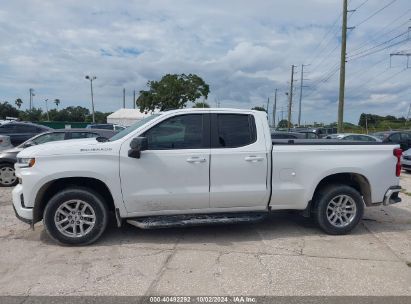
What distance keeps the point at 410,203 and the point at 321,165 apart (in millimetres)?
3883

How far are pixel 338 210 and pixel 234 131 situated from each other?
2.02m

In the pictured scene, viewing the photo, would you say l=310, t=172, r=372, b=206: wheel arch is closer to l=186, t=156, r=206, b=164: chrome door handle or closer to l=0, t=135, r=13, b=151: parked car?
l=186, t=156, r=206, b=164: chrome door handle

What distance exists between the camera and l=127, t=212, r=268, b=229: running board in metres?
5.52

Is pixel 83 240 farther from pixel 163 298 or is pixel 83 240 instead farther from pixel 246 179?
pixel 246 179

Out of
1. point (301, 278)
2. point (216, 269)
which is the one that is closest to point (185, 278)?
point (216, 269)

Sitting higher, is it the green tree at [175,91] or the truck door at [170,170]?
the green tree at [175,91]

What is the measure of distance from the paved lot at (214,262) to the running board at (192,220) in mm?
301

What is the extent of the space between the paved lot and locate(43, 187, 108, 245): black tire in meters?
0.15

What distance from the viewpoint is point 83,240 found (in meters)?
5.49

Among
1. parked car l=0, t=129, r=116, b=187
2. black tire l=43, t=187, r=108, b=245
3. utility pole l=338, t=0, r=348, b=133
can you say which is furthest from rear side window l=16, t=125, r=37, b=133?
utility pole l=338, t=0, r=348, b=133

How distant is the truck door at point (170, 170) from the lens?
18.1ft

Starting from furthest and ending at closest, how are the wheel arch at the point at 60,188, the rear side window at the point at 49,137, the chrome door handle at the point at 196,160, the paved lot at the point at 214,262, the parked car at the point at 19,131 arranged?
the parked car at the point at 19,131 < the rear side window at the point at 49,137 < the chrome door handle at the point at 196,160 < the wheel arch at the point at 60,188 < the paved lot at the point at 214,262

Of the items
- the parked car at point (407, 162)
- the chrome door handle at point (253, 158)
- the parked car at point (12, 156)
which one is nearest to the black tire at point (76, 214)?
the chrome door handle at point (253, 158)

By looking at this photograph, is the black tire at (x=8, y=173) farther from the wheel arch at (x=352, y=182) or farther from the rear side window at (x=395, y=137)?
the rear side window at (x=395, y=137)
